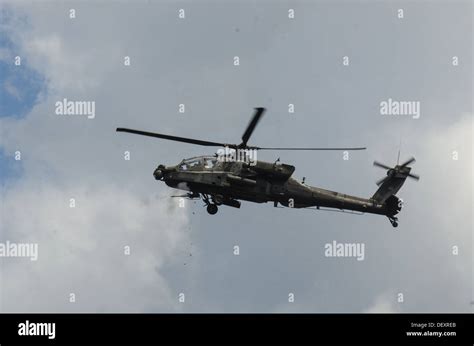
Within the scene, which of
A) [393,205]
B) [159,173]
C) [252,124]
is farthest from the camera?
[393,205]

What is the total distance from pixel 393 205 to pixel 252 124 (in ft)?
48.2

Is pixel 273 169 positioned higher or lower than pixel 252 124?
lower

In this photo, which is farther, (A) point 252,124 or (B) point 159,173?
(B) point 159,173

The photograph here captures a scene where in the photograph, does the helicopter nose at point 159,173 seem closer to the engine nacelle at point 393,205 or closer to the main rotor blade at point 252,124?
the main rotor blade at point 252,124

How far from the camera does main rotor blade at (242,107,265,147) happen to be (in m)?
61.5

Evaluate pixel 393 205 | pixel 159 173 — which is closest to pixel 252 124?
pixel 159 173

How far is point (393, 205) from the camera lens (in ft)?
236

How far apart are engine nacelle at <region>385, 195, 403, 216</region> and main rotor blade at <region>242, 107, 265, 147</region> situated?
1246 centimetres

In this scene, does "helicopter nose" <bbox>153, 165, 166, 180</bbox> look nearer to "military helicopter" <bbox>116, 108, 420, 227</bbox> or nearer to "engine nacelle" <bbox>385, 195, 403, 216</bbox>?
"military helicopter" <bbox>116, 108, 420, 227</bbox>

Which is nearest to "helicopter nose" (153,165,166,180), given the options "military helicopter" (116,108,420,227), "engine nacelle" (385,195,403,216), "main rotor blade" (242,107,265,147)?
"military helicopter" (116,108,420,227)

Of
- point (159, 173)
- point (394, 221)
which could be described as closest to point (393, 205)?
point (394, 221)

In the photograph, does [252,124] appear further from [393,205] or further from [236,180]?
[393,205]

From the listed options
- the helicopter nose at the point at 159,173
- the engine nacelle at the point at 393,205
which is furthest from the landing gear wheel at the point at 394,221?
the helicopter nose at the point at 159,173

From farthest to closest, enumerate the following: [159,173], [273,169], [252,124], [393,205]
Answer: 1. [393,205]
2. [273,169]
3. [159,173]
4. [252,124]
